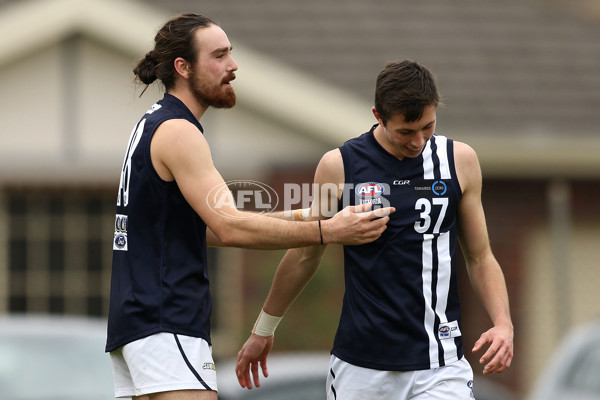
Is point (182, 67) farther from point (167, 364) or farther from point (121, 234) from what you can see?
point (167, 364)

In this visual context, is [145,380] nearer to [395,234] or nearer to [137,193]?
[137,193]

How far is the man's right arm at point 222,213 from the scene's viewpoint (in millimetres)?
4887

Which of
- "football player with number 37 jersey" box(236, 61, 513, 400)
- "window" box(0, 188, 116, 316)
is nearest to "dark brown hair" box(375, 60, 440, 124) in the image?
"football player with number 37 jersey" box(236, 61, 513, 400)

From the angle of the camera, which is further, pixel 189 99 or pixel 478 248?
pixel 478 248

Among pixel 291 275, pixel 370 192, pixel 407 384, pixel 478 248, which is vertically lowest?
pixel 407 384

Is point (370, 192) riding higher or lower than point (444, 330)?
higher

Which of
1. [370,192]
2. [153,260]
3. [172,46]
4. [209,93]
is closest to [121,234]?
[153,260]

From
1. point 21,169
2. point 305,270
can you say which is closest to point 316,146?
point 21,169

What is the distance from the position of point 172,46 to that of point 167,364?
4.69ft

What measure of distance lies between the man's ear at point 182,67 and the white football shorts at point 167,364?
1.17 m

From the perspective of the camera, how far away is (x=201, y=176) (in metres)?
4.89

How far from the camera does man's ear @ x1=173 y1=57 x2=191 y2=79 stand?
16.9 ft

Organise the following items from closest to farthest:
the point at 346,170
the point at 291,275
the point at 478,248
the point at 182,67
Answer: the point at 182,67 → the point at 346,170 → the point at 478,248 → the point at 291,275

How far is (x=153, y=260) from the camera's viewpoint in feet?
16.3
